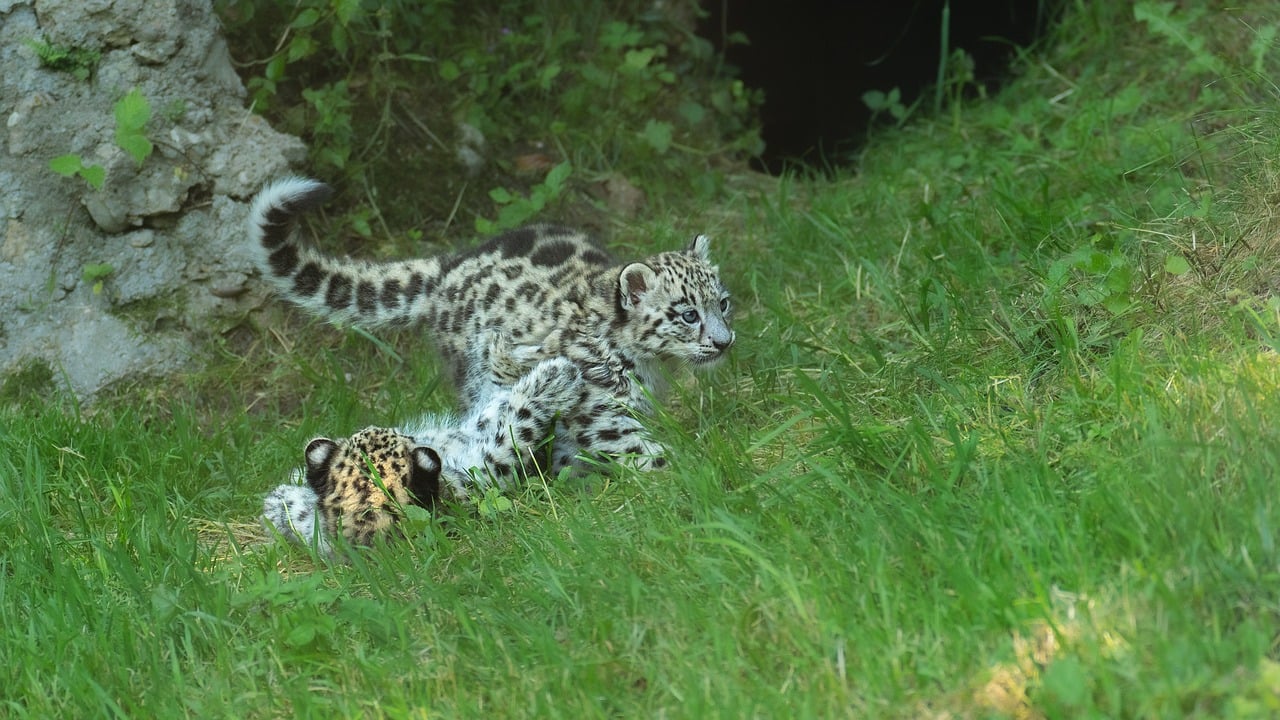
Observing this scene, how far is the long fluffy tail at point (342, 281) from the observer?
6.82 meters

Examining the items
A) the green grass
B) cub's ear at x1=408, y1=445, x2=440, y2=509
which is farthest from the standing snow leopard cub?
cub's ear at x1=408, y1=445, x2=440, y2=509

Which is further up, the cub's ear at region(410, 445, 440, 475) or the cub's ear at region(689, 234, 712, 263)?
the cub's ear at region(689, 234, 712, 263)

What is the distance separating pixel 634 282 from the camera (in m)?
6.54

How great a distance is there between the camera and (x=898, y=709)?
3.84 meters

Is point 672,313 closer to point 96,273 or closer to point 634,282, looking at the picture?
point 634,282

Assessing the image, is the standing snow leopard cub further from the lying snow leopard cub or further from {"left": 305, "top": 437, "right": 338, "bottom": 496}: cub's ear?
{"left": 305, "top": 437, "right": 338, "bottom": 496}: cub's ear

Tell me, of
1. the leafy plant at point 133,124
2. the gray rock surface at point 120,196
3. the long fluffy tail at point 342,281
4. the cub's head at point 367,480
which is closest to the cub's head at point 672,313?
the long fluffy tail at point 342,281

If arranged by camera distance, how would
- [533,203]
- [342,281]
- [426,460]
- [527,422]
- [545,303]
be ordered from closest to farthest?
1. [426,460]
2. [527,422]
3. [545,303]
4. [342,281]
5. [533,203]

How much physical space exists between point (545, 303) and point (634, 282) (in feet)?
1.66

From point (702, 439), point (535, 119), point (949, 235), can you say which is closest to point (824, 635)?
point (702, 439)

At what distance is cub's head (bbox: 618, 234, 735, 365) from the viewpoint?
6535 mm

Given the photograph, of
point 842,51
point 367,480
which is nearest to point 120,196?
point 367,480

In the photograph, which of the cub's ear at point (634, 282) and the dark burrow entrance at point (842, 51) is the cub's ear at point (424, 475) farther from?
the dark burrow entrance at point (842, 51)

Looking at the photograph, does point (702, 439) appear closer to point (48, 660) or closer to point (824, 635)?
point (824, 635)
